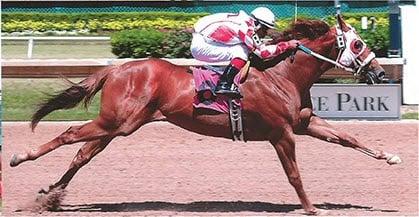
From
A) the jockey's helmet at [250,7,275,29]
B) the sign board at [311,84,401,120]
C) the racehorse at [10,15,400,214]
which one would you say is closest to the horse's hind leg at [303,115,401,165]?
the racehorse at [10,15,400,214]

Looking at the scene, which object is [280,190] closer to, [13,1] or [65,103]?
[65,103]

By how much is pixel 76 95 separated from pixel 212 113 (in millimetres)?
1226

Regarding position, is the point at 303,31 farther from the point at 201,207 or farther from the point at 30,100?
the point at 30,100

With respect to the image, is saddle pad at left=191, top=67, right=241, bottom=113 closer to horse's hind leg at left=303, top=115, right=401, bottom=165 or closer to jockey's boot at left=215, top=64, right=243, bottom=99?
jockey's boot at left=215, top=64, right=243, bottom=99

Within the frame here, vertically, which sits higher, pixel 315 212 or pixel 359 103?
pixel 315 212

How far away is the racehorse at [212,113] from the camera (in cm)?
787

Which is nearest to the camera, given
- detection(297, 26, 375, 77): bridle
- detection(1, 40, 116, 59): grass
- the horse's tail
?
detection(297, 26, 375, 77): bridle

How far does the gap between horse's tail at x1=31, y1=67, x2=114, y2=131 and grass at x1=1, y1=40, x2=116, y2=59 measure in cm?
1145

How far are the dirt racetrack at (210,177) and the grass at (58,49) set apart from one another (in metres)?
8.94

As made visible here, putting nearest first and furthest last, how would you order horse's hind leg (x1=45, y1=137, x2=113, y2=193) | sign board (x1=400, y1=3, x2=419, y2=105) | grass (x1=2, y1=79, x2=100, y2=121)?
horse's hind leg (x1=45, y1=137, x2=113, y2=193), grass (x1=2, y1=79, x2=100, y2=121), sign board (x1=400, y1=3, x2=419, y2=105)

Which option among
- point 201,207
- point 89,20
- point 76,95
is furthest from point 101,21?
point 201,207

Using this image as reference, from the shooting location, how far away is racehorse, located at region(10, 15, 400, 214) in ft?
25.8

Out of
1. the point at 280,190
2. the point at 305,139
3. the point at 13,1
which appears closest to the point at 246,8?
the point at 13,1

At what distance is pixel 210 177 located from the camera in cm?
952
